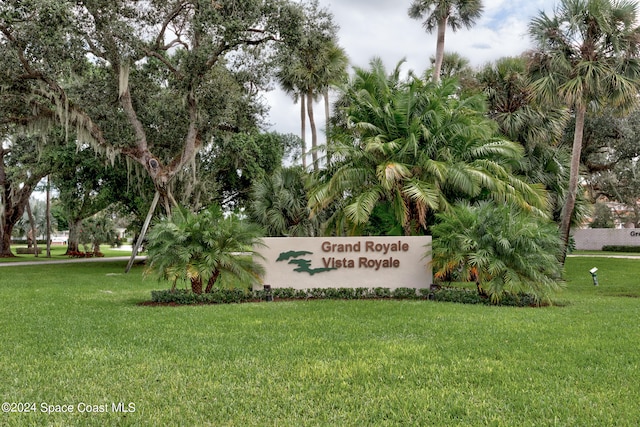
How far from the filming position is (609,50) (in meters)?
16.1

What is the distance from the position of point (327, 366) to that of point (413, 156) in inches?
391

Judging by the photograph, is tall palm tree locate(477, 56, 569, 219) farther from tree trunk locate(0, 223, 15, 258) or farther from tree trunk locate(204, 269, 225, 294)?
tree trunk locate(0, 223, 15, 258)

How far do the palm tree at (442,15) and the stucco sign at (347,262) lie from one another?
31.0 ft

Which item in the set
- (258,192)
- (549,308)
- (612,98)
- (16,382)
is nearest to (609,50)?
(612,98)

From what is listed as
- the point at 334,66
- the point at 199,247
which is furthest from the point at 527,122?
the point at 199,247

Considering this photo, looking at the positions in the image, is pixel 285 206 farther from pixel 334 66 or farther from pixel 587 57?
pixel 587 57

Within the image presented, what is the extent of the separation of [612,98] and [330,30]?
9749 mm

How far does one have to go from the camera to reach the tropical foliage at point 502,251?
995 cm

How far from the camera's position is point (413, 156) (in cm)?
1427

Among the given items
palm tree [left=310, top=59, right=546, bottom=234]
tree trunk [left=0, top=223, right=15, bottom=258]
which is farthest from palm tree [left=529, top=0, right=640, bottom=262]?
tree trunk [left=0, top=223, right=15, bottom=258]

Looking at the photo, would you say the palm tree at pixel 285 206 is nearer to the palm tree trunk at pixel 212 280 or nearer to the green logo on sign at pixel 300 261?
the green logo on sign at pixel 300 261

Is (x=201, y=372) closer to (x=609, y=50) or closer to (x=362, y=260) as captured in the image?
(x=362, y=260)

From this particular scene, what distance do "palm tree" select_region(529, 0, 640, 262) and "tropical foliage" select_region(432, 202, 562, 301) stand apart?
6.62m

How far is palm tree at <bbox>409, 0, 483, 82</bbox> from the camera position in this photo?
1962 cm
